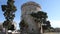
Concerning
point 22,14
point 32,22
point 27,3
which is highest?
point 27,3

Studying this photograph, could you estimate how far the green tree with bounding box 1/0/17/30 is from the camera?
98.5 ft

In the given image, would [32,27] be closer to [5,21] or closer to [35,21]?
[35,21]

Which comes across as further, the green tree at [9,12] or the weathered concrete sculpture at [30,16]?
the weathered concrete sculpture at [30,16]

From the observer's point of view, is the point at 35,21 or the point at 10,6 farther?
the point at 35,21

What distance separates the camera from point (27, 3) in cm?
4194

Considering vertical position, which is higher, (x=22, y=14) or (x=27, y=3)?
(x=27, y=3)

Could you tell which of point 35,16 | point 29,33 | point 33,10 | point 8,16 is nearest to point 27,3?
point 33,10

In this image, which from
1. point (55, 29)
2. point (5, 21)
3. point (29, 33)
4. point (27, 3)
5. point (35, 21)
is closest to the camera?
point (5, 21)

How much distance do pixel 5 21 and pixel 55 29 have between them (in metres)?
22.6

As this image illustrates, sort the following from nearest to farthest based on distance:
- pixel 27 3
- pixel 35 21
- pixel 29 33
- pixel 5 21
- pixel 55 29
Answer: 1. pixel 5 21
2. pixel 29 33
3. pixel 35 21
4. pixel 27 3
5. pixel 55 29

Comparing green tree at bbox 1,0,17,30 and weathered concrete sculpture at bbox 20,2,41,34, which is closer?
green tree at bbox 1,0,17,30

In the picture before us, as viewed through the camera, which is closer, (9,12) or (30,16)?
(9,12)

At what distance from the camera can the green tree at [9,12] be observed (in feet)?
98.5

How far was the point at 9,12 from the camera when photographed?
1211 inches
